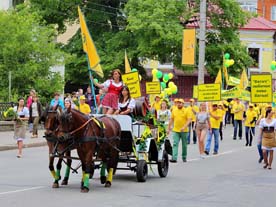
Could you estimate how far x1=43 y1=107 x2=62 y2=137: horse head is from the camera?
13.1 metres

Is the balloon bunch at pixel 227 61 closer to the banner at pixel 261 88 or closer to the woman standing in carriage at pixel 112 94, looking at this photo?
the banner at pixel 261 88

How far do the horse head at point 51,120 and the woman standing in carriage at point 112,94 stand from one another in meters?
2.05

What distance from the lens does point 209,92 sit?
89.2 feet

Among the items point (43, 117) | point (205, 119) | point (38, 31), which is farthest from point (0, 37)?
point (43, 117)

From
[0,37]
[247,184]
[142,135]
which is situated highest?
[0,37]

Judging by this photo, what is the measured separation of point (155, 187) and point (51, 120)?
279 centimetres

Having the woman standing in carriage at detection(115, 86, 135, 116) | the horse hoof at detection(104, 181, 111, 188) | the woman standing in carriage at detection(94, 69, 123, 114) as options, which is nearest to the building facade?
the woman standing in carriage at detection(115, 86, 135, 116)

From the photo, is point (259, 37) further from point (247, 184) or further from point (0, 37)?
point (247, 184)

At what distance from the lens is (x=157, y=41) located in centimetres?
4781

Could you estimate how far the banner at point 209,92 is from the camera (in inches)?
1064

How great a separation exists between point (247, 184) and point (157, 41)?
107ft

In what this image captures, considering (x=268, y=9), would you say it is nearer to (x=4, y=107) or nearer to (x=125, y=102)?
(x=4, y=107)

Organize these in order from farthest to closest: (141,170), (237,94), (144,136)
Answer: (237,94), (144,136), (141,170)

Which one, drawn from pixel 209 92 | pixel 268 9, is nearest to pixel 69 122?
pixel 209 92
